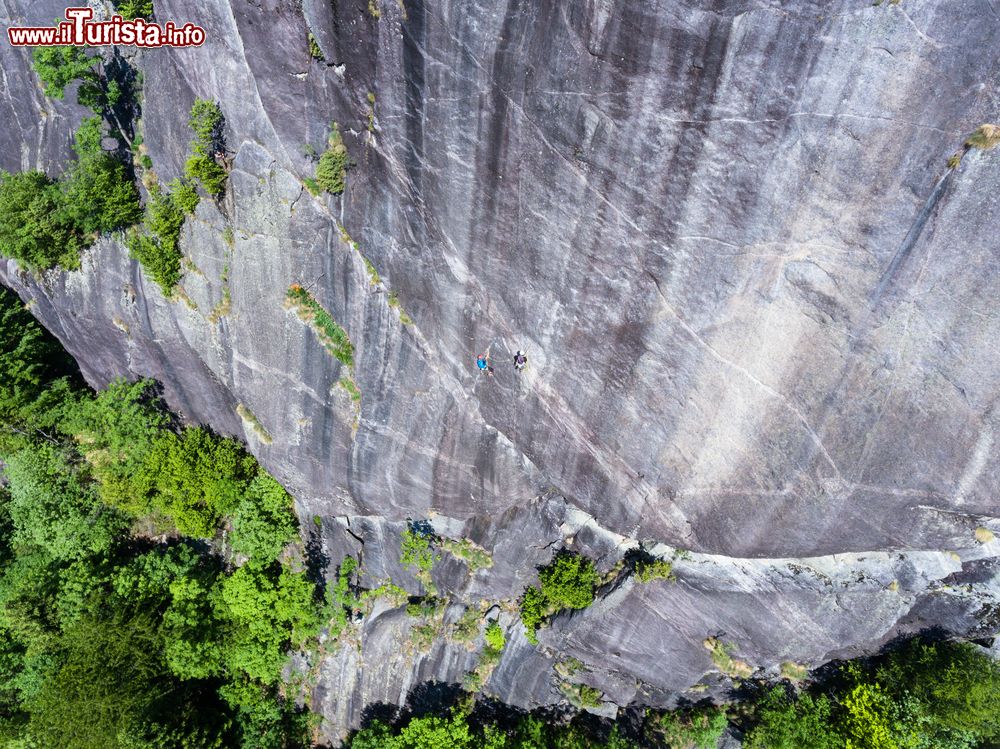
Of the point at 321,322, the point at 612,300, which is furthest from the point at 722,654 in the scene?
the point at 321,322

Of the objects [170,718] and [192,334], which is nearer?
[192,334]

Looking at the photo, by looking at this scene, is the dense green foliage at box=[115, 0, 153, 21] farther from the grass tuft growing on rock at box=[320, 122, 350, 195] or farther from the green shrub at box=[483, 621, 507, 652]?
the green shrub at box=[483, 621, 507, 652]

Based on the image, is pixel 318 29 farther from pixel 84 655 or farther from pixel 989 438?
pixel 84 655

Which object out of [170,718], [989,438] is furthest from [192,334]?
[989,438]

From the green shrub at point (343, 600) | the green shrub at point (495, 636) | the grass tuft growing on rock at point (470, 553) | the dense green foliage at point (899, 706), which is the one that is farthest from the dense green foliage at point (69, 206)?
the dense green foliage at point (899, 706)

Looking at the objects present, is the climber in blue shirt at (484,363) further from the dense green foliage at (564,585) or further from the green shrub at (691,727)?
the green shrub at (691,727)
